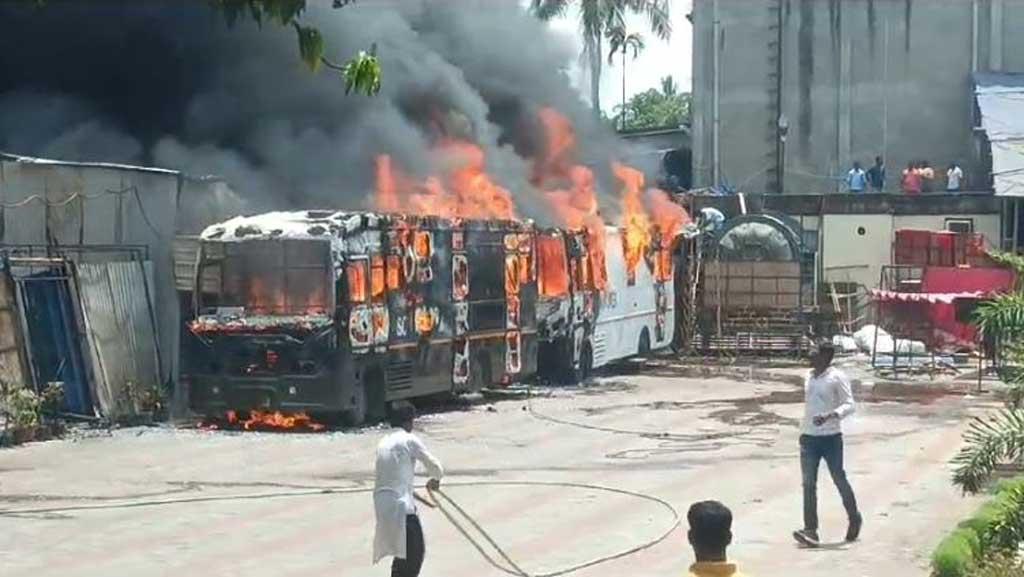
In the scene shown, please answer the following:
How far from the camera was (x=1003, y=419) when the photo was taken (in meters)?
11.2

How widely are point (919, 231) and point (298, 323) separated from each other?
→ 2113 cm

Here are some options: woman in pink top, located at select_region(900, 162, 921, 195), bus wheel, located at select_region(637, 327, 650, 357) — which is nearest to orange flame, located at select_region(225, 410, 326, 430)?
bus wheel, located at select_region(637, 327, 650, 357)

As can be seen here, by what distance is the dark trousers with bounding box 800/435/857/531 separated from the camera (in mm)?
11648

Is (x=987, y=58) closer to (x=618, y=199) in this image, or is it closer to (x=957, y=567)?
(x=618, y=199)

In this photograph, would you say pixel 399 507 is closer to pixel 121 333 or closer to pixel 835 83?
pixel 121 333

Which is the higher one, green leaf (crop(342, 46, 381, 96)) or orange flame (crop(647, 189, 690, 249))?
green leaf (crop(342, 46, 381, 96))

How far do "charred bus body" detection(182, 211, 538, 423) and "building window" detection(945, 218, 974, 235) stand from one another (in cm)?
2010

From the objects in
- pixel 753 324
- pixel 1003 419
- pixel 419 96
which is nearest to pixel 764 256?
pixel 753 324

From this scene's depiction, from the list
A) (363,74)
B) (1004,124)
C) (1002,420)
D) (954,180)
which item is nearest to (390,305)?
(1002,420)

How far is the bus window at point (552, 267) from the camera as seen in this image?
24109mm

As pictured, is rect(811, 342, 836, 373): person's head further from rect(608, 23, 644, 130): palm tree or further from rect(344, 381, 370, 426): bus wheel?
rect(608, 23, 644, 130): palm tree

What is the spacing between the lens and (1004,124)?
128 feet

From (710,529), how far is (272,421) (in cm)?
1448

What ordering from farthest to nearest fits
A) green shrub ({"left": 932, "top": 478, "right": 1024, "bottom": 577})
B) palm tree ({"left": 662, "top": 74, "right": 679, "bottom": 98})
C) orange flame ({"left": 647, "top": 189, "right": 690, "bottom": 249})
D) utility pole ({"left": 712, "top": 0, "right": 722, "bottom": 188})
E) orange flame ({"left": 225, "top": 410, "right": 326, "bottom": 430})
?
palm tree ({"left": 662, "top": 74, "right": 679, "bottom": 98}), utility pole ({"left": 712, "top": 0, "right": 722, "bottom": 188}), orange flame ({"left": 647, "top": 189, "right": 690, "bottom": 249}), orange flame ({"left": 225, "top": 410, "right": 326, "bottom": 430}), green shrub ({"left": 932, "top": 478, "right": 1024, "bottom": 577})
